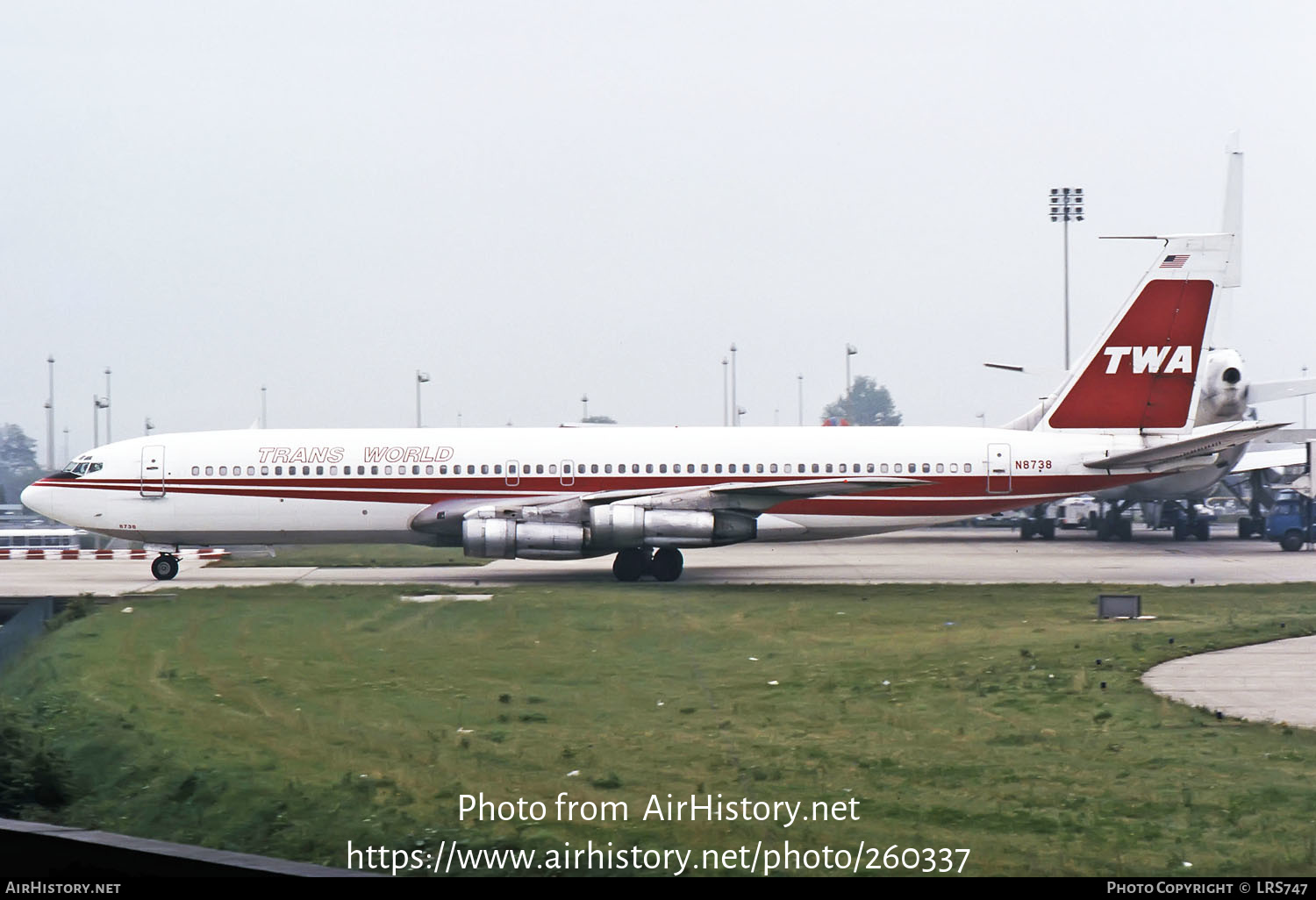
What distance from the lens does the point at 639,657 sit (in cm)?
1855

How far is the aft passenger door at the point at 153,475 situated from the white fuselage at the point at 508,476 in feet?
0.10

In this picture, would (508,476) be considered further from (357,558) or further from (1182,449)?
(1182,449)

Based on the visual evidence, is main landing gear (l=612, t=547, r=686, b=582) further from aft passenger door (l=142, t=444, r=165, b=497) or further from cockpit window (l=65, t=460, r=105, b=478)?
cockpit window (l=65, t=460, r=105, b=478)

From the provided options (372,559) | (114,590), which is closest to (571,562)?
(372,559)

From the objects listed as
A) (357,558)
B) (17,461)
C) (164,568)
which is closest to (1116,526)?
(357,558)

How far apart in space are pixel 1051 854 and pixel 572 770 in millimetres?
4221

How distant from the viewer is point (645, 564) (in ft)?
108

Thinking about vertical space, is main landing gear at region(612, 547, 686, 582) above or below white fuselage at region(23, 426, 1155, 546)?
below

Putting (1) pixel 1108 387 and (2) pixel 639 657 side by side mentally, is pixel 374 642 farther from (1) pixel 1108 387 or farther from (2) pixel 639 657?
(1) pixel 1108 387

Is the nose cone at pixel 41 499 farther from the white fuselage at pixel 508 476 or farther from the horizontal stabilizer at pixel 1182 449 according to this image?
the horizontal stabilizer at pixel 1182 449

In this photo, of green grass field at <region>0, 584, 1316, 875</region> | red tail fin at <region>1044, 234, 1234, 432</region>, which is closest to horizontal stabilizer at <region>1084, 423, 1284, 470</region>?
red tail fin at <region>1044, 234, 1234, 432</region>

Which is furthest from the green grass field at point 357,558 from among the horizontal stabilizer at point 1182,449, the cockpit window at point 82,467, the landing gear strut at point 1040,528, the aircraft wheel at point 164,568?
the landing gear strut at point 1040,528

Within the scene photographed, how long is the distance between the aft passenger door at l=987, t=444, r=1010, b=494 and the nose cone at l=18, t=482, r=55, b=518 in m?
22.3

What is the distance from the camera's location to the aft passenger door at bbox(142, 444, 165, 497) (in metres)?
33.4
